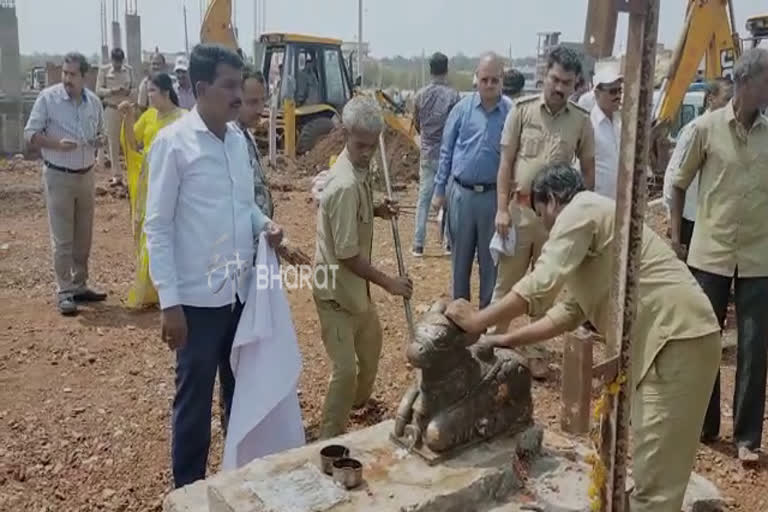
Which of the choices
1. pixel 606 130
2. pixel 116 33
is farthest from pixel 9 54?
pixel 606 130

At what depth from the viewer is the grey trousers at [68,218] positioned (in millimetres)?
5934

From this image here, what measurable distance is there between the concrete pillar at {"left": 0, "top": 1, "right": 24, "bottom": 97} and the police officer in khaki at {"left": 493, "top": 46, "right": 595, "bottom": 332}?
55.0 feet

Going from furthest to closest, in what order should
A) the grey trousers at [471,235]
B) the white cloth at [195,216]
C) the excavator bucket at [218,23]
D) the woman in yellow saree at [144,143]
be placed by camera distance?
the excavator bucket at [218,23]
the woman in yellow saree at [144,143]
the grey trousers at [471,235]
the white cloth at [195,216]

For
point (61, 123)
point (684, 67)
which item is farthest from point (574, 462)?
point (684, 67)

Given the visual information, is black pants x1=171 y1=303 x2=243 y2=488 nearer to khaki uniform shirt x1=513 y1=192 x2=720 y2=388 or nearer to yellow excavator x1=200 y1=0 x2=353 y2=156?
khaki uniform shirt x1=513 y1=192 x2=720 y2=388

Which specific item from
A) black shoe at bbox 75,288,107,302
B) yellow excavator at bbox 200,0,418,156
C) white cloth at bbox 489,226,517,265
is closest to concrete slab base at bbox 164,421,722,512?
white cloth at bbox 489,226,517,265

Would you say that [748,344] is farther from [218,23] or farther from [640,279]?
[218,23]

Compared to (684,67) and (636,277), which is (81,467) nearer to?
(636,277)

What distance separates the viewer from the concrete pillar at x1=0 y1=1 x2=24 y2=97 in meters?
18.5

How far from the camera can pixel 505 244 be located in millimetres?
4551

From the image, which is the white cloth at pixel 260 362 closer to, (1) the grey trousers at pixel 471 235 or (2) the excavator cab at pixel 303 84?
(1) the grey trousers at pixel 471 235

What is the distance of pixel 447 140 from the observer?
5.24m

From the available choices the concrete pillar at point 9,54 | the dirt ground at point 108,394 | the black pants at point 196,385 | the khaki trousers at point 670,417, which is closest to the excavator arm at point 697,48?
the dirt ground at point 108,394

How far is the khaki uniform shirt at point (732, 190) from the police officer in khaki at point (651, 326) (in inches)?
46.5
